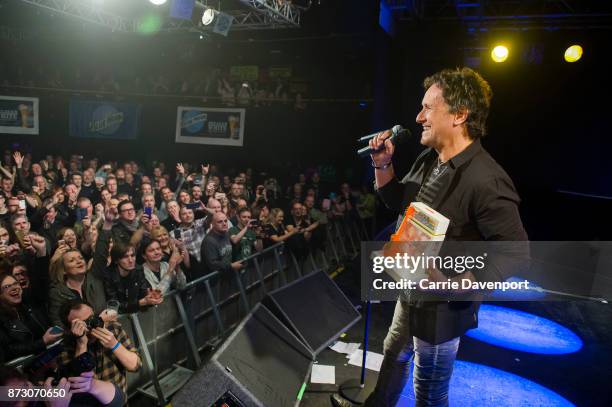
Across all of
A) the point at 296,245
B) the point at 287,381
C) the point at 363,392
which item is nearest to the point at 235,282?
the point at 296,245

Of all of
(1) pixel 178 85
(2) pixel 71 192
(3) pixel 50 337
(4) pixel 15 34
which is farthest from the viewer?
(4) pixel 15 34

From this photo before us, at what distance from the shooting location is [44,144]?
12.0 m

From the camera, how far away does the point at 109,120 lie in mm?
10969

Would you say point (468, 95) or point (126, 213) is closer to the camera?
point (468, 95)

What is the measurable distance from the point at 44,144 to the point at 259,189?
850 centimetres

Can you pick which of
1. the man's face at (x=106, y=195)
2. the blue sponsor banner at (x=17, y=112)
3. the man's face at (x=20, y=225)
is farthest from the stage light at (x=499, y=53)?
the blue sponsor banner at (x=17, y=112)

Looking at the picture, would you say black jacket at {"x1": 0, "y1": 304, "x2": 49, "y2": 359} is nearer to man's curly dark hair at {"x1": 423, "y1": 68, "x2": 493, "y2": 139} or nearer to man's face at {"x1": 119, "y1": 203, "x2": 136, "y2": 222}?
man's face at {"x1": 119, "y1": 203, "x2": 136, "y2": 222}

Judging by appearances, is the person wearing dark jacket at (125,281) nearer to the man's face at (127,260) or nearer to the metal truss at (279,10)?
the man's face at (127,260)

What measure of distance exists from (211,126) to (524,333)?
7953 millimetres

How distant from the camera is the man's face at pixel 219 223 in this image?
4152mm

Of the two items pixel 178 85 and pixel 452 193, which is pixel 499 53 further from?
pixel 178 85

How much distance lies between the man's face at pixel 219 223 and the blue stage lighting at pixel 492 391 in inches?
87.6

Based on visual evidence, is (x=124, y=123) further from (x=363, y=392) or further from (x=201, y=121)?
(x=363, y=392)

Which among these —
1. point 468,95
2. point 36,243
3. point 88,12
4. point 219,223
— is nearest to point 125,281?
point 219,223
